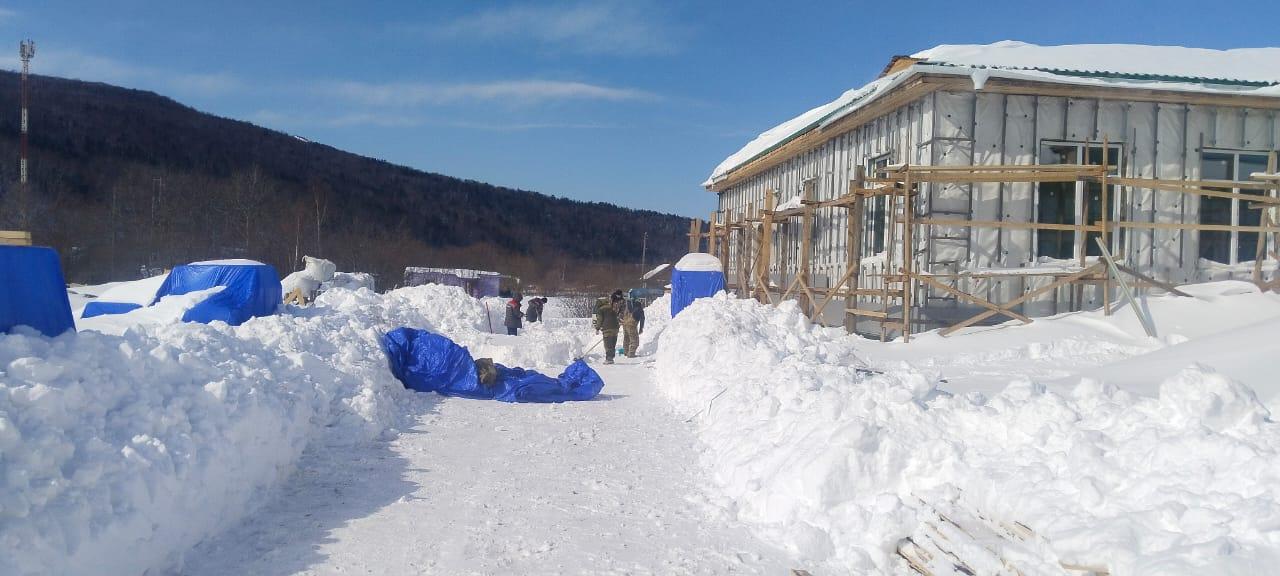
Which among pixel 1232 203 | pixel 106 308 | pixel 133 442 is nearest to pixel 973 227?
pixel 1232 203

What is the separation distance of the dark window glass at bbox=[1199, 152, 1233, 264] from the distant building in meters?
47.2

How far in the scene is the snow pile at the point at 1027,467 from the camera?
12.2ft

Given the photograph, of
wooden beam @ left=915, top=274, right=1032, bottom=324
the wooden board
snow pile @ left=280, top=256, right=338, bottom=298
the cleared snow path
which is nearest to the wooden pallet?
the cleared snow path

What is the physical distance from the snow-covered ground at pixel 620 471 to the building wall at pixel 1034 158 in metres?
5.65

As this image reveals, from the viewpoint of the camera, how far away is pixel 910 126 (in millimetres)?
15320

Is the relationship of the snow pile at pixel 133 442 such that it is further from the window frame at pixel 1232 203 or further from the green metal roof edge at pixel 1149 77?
the window frame at pixel 1232 203

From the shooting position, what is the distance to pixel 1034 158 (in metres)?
14.7

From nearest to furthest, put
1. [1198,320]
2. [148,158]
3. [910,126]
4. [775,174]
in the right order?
[1198,320] < [910,126] < [775,174] < [148,158]

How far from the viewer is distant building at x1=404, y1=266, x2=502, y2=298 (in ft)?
194

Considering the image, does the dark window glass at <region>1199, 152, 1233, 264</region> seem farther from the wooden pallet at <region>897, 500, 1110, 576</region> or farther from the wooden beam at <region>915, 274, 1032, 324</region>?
the wooden pallet at <region>897, 500, 1110, 576</region>

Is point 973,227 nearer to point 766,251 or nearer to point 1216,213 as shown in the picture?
point 1216,213

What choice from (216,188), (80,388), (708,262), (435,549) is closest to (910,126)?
(708,262)

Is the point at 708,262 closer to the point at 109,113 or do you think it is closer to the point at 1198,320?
the point at 1198,320

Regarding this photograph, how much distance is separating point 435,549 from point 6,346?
8.66 ft
